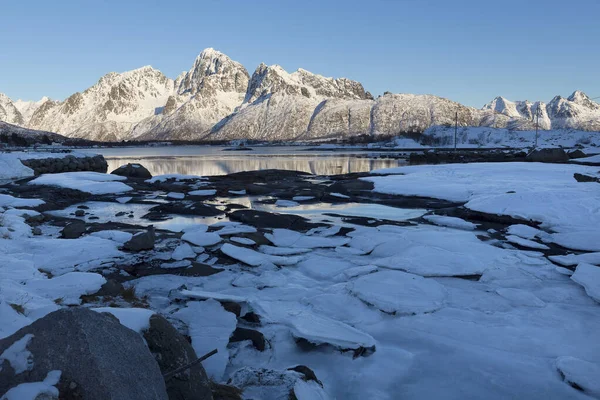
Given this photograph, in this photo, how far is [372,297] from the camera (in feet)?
25.1

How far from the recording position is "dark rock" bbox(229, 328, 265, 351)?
6039 millimetres

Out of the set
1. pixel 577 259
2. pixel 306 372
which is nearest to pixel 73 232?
pixel 306 372

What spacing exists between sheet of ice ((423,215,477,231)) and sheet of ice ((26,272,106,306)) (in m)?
11.2

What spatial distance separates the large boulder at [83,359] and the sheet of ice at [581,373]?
4.80 metres

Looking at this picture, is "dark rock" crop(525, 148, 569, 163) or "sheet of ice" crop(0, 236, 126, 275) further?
"dark rock" crop(525, 148, 569, 163)

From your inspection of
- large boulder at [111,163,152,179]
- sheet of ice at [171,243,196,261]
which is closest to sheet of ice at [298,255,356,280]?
sheet of ice at [171,243,196,261]

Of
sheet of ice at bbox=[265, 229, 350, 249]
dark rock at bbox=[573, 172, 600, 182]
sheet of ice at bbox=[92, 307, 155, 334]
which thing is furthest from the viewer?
dark rock at bbox=[573, 172, 600, 182]

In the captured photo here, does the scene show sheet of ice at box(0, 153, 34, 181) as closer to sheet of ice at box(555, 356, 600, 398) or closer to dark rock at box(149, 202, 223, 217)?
dark rock at box(149, 202, 223, 217)

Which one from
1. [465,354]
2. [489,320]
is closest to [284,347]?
[465,354]

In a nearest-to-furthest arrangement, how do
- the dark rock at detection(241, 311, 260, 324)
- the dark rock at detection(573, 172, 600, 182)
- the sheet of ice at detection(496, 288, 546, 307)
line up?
the dark rock at detection(241, 311, 260, 324), the sheet of ice at detection(496, 288, 546, 307), the dark rock at detection(573, 172, 600, 182)

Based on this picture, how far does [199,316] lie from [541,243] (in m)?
9.93

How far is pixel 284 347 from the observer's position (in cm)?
604

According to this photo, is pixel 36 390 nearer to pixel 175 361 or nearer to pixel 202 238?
pixel 175 361

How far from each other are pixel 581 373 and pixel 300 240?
7.89 metres
